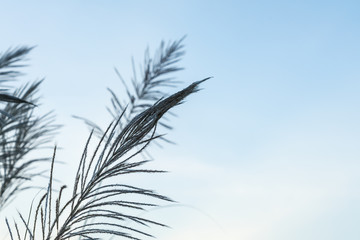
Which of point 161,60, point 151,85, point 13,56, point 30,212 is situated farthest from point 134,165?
point 161,60

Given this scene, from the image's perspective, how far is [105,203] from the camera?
1046mm

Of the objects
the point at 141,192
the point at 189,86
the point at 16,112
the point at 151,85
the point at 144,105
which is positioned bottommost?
the point at 141,192

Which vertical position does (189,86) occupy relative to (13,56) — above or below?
below

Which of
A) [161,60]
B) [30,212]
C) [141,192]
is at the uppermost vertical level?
[161,60]

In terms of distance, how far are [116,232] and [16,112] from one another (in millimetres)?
2435

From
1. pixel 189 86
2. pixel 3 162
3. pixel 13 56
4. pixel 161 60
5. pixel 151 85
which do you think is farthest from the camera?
pixel 161 60

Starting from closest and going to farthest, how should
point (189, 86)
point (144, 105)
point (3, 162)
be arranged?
point (189, 86) → point (3, 162) → point (144, 105)

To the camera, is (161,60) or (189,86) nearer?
(189,86)

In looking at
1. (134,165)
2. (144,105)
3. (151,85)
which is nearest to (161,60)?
(151,85)

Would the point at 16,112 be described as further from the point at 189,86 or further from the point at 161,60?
the point at 189,86

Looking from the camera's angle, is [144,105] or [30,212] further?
[144,105]

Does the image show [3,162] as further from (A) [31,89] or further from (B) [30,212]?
(B) [30,212]

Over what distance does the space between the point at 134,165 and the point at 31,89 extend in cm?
231

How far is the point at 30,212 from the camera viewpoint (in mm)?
1060
